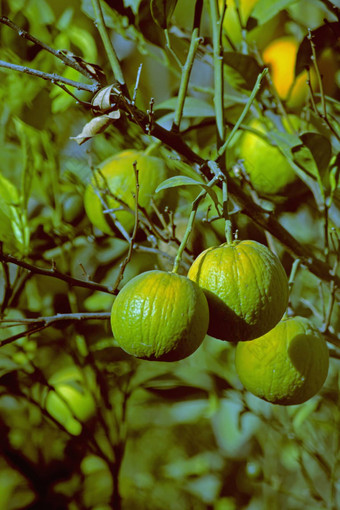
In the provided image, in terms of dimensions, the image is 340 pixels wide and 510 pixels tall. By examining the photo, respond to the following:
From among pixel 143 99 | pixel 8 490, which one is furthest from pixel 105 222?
pixel 8 490

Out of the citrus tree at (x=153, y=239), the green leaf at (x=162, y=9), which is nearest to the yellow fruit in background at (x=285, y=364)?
the citrus tree at (x=153, y=239)

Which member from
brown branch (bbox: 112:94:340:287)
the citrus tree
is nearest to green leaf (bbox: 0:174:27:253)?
the citrus tree

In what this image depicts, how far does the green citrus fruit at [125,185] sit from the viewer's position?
67cm

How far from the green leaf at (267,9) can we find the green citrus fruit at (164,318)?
0.53 metres

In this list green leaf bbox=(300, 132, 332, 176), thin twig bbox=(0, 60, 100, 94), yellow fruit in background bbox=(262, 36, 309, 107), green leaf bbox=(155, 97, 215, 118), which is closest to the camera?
thin twig bbox=(0, 60, 100, 94)

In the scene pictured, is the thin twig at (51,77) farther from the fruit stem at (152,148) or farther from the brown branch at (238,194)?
the fruit stem at (152,148)

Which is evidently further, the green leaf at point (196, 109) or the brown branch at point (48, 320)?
the green leaf at point (196, 109)

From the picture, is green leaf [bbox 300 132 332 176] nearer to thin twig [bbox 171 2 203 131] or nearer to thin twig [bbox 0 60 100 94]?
thin twig [bbox 171 2 203 131]

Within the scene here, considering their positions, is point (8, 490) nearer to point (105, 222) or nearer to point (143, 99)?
point (105, 222)

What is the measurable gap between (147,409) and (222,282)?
0.59 meters

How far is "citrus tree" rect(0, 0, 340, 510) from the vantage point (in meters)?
0.70

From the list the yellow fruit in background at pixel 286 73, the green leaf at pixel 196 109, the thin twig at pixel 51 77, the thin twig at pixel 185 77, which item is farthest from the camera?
the yellow fruit in background at pixel 286 73

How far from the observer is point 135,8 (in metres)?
0.73

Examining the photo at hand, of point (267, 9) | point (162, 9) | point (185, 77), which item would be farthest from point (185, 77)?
point (267, 9)
